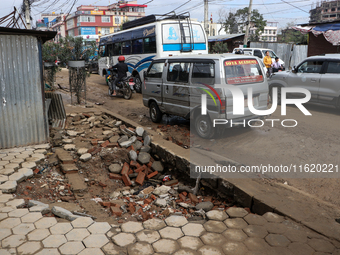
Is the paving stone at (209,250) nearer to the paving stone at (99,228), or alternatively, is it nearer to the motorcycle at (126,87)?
the paving stone at (99,228)

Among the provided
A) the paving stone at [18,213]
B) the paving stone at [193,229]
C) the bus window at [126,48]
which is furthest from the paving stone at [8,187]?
the bus window at [126,48]

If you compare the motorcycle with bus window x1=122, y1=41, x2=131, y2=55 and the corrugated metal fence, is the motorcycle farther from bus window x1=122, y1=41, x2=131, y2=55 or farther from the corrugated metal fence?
the corrugated metal fence

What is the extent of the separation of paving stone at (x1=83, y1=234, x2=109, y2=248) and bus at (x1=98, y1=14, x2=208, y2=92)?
32.7 feet

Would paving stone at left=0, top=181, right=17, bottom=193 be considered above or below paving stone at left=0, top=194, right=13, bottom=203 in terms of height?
above

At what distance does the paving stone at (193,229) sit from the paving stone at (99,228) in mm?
867

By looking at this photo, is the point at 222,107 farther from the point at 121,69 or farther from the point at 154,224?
the point at 121,69

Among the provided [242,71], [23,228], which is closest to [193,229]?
[23,228]

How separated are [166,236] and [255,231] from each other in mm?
972

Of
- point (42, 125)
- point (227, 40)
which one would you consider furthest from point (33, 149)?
point (227, 40)

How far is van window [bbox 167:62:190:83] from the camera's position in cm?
704

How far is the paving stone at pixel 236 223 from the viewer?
3.43m

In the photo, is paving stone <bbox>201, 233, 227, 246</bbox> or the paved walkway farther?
paving stone <bbox>201, 233, 227, 246</bbox>

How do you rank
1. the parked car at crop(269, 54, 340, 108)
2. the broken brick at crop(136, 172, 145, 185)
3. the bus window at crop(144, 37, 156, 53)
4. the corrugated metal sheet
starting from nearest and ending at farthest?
1. the broken brick at crop(136, 172, 145, 185)
2. the corrugated metal sheet
3. the parked car at crop(269, 54, 340, 108)
4. the bus window at crop(144, 37, 156, 53)

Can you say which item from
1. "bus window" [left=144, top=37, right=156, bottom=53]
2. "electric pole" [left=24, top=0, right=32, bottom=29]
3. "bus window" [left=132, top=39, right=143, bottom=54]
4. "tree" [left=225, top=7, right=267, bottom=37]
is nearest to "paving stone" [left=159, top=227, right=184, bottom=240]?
"bus window" [left=144, top=37, right=156, bottom=53]
